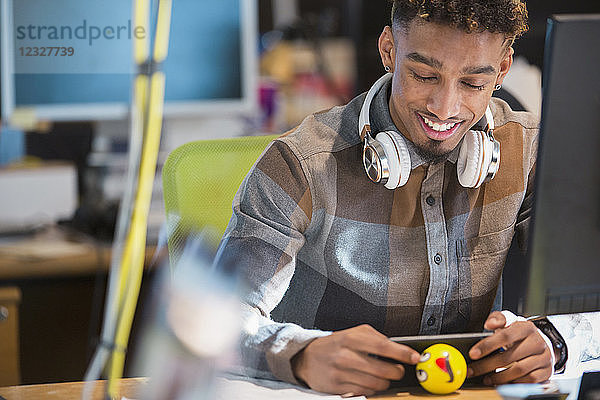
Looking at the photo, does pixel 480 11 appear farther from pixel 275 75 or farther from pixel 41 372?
pixel 275 75

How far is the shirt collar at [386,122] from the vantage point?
98cm

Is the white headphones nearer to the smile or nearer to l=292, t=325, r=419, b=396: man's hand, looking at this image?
the smile

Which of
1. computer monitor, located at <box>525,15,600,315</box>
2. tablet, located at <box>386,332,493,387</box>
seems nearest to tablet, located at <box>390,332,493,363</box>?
tablet, located at <box>386,332,493,387</box>

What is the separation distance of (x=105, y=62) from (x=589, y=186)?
0.65 meters

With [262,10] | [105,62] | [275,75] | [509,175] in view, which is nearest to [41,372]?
[105,62]

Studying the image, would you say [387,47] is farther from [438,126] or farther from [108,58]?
[108,58]

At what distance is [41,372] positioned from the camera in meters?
1.07

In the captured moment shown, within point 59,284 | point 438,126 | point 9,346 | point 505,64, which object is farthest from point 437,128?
point 59,284

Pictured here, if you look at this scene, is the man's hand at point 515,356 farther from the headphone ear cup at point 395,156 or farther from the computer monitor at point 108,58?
the computer monitor at point 108,58

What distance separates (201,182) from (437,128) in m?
0.31

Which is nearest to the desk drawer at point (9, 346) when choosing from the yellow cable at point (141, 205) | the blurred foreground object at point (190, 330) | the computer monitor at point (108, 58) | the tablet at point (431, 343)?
the blurred foreground object at point (190, 330)

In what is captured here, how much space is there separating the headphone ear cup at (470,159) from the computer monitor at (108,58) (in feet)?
1.30

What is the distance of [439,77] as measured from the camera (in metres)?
0.92

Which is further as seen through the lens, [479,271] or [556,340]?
[479,271]
